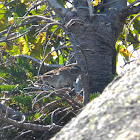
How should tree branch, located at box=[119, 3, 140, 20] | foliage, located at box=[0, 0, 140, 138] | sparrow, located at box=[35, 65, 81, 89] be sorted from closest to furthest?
1. sparrow, located at box=[35, 65, 81, 89]
2. foliage, located at box=[0, 0, 140, 138]
3. tree branch, located at box=[119, 3, 140, 20]

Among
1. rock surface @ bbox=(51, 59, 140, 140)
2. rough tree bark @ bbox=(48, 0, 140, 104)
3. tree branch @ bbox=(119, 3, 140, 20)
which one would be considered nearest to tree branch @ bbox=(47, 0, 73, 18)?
rough tree bark @ bbox=(48, 0, 140, 104)

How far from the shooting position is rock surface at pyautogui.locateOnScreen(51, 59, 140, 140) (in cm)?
92

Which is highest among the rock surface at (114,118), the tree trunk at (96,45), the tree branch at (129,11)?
Result: the tree branch at (129,11)

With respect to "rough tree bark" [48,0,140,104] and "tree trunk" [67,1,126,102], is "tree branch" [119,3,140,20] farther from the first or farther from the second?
"tree trunk" [67,1,126,102]

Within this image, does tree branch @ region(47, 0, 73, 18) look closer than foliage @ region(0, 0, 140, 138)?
No

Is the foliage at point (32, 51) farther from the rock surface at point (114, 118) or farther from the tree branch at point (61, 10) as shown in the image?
the rock surface at point (114, 118)

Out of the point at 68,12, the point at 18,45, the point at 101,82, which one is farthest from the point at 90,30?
the point at 18,45

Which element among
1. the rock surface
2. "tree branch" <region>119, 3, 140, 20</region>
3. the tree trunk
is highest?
"tree branch" <region>119, 3, 140, 20</region>

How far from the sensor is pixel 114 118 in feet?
3.26

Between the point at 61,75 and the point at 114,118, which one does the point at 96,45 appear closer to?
the point at 61,75

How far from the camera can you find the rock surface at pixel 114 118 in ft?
3.03

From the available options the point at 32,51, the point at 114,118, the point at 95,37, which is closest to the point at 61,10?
the point at 95,37

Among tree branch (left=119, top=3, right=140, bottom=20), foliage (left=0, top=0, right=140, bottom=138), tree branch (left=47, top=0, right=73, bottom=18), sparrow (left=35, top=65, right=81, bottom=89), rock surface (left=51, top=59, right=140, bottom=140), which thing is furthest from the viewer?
tree branch (left=119, top=3, right=140, bottom=20)

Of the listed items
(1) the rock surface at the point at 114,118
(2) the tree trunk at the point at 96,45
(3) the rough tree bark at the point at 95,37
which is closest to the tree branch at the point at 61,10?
(3) the rough tree bark at the point at 95,37
